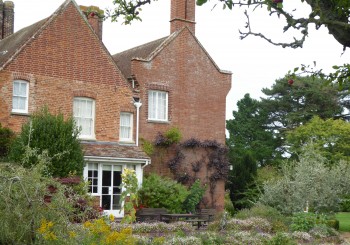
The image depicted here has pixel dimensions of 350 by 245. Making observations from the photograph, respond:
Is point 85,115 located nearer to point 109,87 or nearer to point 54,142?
point 109,87

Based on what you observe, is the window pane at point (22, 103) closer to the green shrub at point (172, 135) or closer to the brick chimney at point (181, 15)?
the green shrub at point (172, 135)

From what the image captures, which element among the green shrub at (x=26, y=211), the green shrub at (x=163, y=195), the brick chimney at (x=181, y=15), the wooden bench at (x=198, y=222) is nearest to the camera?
the green shrub at (x=26, y=211)

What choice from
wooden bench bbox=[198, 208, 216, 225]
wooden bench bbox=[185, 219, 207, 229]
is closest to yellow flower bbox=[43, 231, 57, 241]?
wooden bench bbox=[185, 219, 207, 229]

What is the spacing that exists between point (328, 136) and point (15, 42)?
30.2m

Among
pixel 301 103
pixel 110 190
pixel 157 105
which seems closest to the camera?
pixel 110 190

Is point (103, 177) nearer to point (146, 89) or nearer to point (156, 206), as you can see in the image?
point (156, 206)

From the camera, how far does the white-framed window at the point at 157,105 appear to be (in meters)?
30.1

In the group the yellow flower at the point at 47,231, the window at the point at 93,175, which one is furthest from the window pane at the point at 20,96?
the yellow flower at the point at 47,231

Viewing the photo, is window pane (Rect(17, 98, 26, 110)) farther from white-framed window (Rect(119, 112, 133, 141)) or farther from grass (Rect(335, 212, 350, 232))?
grass (Rect(335, 212, 350, 232))

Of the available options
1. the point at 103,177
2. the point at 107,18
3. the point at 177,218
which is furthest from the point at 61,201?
the point at 103,177

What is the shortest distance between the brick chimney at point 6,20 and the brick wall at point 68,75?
294 inches

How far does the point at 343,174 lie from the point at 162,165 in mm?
8540

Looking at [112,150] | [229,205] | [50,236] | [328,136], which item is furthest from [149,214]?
[328,136]

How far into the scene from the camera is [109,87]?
28.3 metres
